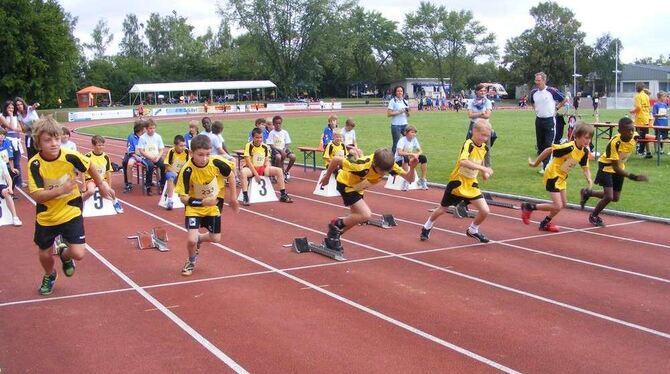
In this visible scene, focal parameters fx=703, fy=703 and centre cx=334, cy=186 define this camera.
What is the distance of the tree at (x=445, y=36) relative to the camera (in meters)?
96.8

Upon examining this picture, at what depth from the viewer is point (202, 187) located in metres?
7.80

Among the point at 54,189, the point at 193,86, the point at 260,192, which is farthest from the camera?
the point at 193,86

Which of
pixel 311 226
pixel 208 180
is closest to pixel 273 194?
pixel 311 226

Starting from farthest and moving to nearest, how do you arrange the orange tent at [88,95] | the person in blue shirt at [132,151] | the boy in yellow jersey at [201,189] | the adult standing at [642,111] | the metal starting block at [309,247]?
the orange tent at [88,95] → the adult standing at [642,111] → the person in blue shirt at [132,151] → the metal starting block at [309,247] → the boy in yellow jersey at [201,189]

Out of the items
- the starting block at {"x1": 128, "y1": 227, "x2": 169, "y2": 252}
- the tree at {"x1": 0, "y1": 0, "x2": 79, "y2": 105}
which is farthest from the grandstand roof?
the starting block at {"x1": 128, "y1": 227, "x2": 169, "y2": 252}

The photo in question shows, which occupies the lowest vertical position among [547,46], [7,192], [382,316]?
[382,316]

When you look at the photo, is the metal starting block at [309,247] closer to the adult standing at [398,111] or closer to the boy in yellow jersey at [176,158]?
the boy in yellow jersey at [176,158]

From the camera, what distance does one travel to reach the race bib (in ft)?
25.5

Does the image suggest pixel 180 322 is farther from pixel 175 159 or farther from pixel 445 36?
pixel 445 36

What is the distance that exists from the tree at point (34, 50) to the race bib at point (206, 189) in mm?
51278

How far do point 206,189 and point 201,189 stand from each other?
2.3 inches

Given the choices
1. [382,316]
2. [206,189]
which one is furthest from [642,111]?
[382,316]

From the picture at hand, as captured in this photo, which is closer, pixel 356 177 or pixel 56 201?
pixel 56 201

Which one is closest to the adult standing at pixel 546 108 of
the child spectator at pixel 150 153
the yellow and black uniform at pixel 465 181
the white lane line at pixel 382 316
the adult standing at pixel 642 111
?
the adult standing at pixel 642 111
